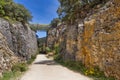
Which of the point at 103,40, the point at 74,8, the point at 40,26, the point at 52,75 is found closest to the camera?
the point at 103,40

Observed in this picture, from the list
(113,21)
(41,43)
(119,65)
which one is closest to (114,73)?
(119,65)

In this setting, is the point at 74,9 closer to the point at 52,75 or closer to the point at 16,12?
the point at 16,12

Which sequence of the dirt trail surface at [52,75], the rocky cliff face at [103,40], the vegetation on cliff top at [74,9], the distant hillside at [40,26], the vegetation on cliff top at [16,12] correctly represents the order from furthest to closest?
the distant hillside at [40,26]
the vegetation on cliff top at [16,12]
the vegetation on cliff top at [74,9]
the dirt trail surface at [52,75]
the rocky cliff face at [103,40]

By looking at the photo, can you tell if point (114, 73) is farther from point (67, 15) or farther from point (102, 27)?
point (67, 15)

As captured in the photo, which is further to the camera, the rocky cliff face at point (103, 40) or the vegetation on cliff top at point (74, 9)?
the vegetation on cliff top at point (74, 9)

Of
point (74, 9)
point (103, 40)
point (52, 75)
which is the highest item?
point (74, 9)

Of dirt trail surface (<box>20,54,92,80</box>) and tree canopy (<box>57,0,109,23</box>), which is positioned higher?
tree canopy (<box>57,0,109,23</box>)

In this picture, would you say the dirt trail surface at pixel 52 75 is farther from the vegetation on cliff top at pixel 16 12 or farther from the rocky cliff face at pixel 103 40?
the vegetation on cliff top at pixel 16 12

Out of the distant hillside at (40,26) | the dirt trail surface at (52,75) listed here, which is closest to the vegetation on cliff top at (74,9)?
the dirt trail surface at (52,75)

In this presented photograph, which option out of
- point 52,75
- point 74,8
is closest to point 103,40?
point 52,75

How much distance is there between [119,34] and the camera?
11.2 meters

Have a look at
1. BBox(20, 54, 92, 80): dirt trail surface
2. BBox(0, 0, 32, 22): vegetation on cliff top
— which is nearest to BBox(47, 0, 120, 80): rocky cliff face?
BBox(20, 54, 92, 80): dirt trail surface

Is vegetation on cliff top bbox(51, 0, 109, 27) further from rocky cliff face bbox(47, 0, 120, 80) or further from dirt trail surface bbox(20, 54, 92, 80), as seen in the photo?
dirt trail surface bbox(20, 54, 92, 80)

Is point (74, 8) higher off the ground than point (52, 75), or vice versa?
point (74, 8)
